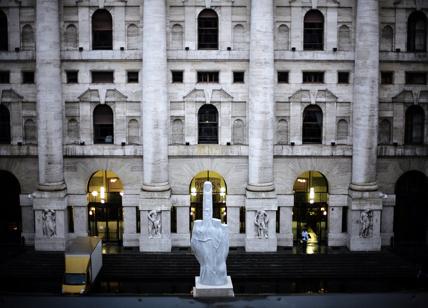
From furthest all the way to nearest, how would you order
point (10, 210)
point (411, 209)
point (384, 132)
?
1. point (10, 210)
2. point (411, 209)
3. point (384, 132)

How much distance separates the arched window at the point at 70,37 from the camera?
4306cm

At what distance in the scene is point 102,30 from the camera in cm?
4344

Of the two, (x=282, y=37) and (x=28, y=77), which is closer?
(x=282, y=37)

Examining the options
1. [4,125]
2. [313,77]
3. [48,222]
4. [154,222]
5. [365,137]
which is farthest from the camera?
[4,125]

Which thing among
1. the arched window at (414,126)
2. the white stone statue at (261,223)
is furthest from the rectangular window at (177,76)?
the arched window at (414,126)

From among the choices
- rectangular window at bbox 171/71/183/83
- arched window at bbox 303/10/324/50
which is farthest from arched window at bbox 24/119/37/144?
arched window at bbox 303/10/324/50

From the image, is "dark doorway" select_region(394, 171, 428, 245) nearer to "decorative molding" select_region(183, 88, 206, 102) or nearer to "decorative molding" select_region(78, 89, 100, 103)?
"decorative molding" select_region(183, 88, 206, 102)

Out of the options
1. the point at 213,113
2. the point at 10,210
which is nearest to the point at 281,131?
the point at 213,113

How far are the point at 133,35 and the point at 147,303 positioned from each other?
25.1 meters

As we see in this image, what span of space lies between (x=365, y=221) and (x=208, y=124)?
14.4 meters

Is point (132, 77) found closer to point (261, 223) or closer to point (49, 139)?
point (49, 139)

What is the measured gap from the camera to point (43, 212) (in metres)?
42.7

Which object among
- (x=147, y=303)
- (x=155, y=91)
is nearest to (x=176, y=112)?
(x=155, y=91)

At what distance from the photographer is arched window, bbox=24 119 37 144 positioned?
44.2 metres
